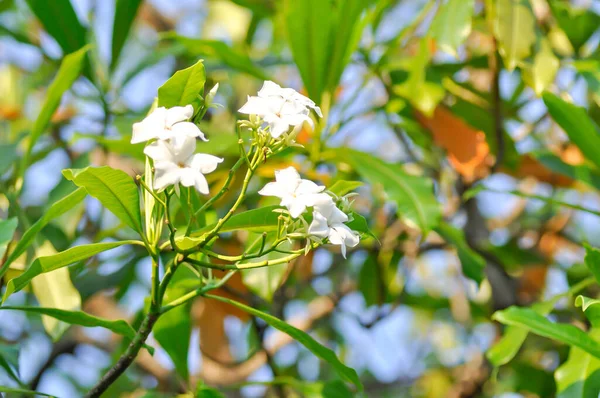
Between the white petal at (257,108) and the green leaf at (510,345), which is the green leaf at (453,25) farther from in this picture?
the white petal at (257,108)

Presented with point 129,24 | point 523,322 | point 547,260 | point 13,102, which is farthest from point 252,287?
point 13,102

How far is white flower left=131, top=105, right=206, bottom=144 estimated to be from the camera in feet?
2.45

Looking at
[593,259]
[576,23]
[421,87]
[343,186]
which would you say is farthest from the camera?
[576,23]

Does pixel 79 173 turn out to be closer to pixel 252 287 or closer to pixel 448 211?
pixel 252 287

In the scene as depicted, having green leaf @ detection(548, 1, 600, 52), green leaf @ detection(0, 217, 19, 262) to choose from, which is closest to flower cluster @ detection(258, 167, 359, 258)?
green leaf @ detection(0, 217, 19, 262)

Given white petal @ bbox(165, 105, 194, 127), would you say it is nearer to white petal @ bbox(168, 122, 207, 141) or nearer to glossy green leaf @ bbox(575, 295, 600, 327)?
white petal @ bbox(168, 122, 207, 141)

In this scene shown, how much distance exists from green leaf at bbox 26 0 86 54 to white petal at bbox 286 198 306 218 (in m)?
0.97

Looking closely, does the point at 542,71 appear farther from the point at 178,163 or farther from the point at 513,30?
the point at 178,163

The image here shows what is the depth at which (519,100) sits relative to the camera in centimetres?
188

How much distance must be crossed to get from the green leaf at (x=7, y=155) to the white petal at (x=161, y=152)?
0.74m

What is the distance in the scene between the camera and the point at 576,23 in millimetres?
1683

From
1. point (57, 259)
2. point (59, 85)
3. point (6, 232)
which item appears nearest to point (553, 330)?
point (57, 259)

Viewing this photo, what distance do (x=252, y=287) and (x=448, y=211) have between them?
892 mm

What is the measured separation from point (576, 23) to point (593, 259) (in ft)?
2.72
